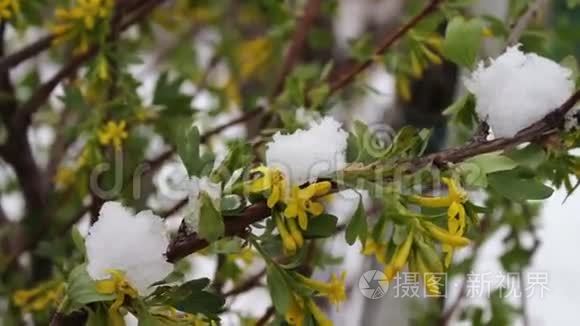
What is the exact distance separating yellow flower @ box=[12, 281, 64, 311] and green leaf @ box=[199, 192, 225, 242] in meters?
0.19

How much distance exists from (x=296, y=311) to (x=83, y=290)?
0.23ft

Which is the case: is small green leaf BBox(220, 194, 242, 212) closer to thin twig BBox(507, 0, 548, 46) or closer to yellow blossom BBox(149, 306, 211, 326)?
yellow blossom BBox(149, 306, 211, 326)

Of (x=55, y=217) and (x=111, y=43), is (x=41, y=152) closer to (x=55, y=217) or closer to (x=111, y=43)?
(x=55, y=217)

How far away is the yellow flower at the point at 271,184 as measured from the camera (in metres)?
0.27

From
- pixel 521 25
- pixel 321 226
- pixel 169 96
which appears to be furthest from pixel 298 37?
pixel 321 226

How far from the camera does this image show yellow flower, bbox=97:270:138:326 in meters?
0.28

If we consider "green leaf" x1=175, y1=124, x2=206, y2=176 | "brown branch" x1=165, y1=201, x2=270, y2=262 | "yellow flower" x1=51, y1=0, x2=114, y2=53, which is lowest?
"brown branch" x1=165, y1=201, x2=270, y2=262

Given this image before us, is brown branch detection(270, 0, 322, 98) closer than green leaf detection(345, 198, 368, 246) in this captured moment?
No

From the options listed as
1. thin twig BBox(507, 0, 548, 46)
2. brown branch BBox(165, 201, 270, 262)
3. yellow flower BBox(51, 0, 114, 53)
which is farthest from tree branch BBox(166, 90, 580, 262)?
yellow flower BBox(51, 0, 114, 53)

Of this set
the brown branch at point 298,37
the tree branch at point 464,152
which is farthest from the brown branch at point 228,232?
the brown branch at point 298,37

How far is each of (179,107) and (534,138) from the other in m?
0.29

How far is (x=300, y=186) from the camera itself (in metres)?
0.28

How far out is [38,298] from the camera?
49cm

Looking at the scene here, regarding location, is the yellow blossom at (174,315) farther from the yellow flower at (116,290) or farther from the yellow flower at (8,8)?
the yellow flower at (8,8)
